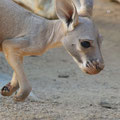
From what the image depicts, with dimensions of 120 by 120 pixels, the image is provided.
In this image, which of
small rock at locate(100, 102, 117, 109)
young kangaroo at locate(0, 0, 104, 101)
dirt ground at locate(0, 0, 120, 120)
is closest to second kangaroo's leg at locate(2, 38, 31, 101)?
young kangaroo at locate(0, 0, 104, 101)

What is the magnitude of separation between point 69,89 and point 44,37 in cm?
246

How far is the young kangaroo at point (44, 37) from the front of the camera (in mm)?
3314

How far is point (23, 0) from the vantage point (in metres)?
7.29

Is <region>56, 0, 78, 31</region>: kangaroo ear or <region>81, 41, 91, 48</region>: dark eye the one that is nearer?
<region>81, 41, 91, 48</region>: dark eye

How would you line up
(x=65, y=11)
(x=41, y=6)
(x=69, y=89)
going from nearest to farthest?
(x=65, y=11) → (x=69, y=89) → (x=41, y=6)

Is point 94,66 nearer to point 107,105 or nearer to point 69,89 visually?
point 107,105

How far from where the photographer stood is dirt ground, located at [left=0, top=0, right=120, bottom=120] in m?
4.30

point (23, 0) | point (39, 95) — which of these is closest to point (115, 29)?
point (23, 0)

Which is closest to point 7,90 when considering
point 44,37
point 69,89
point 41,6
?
point 44,37

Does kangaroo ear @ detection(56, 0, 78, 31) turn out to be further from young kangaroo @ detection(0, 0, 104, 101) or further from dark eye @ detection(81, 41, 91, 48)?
dark eye @ detection(81, 41, 91, 48)

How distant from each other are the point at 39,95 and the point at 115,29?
4946 millimetres

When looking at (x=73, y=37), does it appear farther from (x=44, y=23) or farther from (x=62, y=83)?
(x=62, y=83)

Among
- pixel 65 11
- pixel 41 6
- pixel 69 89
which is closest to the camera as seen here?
pixel 65 11

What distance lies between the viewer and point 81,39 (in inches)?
131
